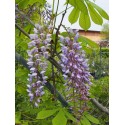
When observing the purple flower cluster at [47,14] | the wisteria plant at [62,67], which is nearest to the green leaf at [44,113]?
the wisteria plant at [62,67]

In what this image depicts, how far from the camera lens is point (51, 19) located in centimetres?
76

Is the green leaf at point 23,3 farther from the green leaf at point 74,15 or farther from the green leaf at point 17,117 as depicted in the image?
the green leaf at point 17,117

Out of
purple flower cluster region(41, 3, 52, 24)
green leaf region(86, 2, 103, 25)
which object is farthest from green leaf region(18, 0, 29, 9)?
green leaf region(86, 2, 103, 25)

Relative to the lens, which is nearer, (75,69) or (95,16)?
(75,69)

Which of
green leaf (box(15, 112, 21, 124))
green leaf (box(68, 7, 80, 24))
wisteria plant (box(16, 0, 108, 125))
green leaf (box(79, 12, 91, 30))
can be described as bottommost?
green leaf (box(15, 112, 21, 124))

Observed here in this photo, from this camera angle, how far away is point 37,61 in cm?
64

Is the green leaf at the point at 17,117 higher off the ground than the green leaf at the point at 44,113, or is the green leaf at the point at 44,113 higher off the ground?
the green leaf at the point at 44,113

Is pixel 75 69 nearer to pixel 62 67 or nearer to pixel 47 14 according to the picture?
pixel 62 67

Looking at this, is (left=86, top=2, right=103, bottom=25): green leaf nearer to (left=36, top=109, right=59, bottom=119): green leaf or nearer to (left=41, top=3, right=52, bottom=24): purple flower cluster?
(left=41, top=3, right=52, bottom=24): purple flower cluster

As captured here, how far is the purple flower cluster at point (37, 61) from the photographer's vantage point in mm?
641

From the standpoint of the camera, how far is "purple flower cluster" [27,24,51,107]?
641mm

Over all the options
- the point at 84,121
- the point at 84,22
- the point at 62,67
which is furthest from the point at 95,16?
the point at 84,121

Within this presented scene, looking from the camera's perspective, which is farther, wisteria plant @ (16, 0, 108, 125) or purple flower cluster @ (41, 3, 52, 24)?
purple flower cluster @ (41, 3, 52, 24)
